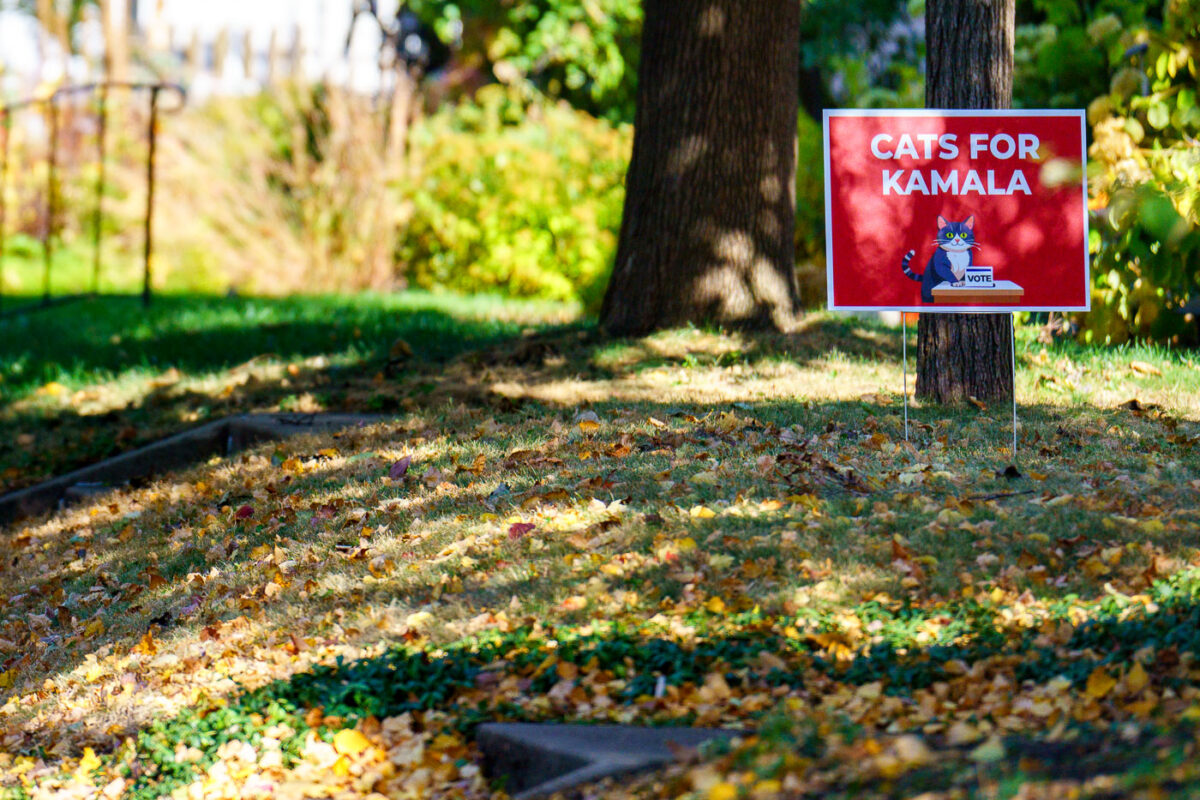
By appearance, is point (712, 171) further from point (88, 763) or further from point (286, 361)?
point (88, 763)

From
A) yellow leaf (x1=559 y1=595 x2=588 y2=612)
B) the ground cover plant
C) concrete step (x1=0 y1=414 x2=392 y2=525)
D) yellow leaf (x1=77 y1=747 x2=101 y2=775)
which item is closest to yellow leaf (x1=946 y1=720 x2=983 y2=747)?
the ground cover plant

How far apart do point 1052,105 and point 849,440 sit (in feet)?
Answer: 18.6

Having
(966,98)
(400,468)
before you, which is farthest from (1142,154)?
(400,468)

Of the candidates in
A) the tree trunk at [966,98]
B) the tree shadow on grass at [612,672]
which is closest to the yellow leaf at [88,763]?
the tree shadow on grass at [612,672]

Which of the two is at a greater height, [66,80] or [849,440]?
[66,80]

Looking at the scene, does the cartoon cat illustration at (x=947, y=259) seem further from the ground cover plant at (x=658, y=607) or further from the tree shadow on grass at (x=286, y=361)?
the tree shadow on grass at (x=286, y=361)

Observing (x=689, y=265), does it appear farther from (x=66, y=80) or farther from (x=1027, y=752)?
(x=66, y=80)

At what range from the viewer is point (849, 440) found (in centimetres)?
545

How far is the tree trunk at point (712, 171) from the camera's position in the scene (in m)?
7.54

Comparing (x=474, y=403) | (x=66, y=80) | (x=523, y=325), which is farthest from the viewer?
(x=66, y=80)

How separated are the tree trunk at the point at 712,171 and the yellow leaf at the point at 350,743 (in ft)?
14.6

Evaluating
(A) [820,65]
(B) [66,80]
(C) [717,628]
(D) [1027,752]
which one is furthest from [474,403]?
(B) [66,80]

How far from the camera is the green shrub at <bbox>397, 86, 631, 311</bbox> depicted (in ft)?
38.5

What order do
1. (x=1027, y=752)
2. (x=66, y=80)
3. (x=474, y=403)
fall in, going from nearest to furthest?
1. (x=1027, y=752)
2. (x=474, y=403)
3. (x=66, y=80)
